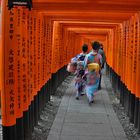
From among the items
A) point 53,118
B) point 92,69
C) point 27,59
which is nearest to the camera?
point 27,59

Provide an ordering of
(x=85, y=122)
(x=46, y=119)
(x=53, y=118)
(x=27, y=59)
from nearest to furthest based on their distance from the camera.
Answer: (x=27, y=59) < (x=85, y=122) < (x=46, y=119) < (x=53, y=118)

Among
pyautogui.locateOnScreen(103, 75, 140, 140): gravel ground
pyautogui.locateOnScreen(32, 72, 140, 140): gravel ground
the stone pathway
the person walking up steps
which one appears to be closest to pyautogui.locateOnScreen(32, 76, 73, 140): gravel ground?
pyautogui.locateOnScreen(32, 72, 140, 140): gravel ground

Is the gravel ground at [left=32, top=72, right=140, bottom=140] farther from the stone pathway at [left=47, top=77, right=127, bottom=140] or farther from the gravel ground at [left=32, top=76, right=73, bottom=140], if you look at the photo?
the stone pathway at [left=47, top=77, right=127, bottom=140]

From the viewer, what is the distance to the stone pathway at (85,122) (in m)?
8.60

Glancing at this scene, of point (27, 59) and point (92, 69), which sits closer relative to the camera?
point (27, 59)

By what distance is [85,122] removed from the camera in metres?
10.0

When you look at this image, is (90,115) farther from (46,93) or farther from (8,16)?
(8,16)

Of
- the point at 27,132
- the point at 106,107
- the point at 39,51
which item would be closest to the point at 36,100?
the point at 39,51

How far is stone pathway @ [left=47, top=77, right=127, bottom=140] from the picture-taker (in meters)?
8.60

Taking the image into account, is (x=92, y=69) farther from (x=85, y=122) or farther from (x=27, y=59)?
(x=27, y=59)

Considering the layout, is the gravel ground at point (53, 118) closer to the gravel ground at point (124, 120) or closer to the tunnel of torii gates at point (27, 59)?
the gravel ground at point (124, 120)

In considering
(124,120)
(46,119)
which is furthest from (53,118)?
(124,120)

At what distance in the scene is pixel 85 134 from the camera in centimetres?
872

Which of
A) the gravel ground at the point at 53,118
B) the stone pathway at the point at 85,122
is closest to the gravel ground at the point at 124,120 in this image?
the gravel ground at the point at 53,118
